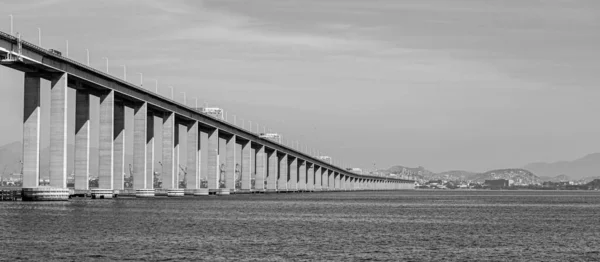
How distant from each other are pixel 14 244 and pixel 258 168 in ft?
488

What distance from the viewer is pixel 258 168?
193 m

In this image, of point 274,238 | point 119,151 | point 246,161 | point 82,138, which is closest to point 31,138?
point 82,138

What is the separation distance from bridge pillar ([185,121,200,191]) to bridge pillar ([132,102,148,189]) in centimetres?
2181

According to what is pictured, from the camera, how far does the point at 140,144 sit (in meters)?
116

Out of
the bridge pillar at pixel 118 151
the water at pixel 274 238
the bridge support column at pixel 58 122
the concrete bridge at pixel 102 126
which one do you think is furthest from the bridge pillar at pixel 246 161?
the water at pixel 274 238

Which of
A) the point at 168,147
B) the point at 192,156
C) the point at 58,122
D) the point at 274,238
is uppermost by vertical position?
the point at 58,122

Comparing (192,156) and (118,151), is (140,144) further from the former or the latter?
(192,156)

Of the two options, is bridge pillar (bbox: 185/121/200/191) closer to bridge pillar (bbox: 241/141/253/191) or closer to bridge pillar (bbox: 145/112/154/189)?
bridge pillar (bbox: 145/112/154/189)

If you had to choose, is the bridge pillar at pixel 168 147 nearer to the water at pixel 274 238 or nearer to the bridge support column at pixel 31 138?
the bridge support column at pixel 31 138

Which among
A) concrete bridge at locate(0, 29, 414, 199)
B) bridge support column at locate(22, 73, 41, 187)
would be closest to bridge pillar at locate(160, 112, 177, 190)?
concrete bridge at locate(0, 29, 414, 199)

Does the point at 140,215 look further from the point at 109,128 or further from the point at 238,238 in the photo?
the point at 109,128

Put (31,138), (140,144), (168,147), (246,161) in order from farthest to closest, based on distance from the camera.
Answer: (246,161) → (168,147) → (140,144) → (31,138)

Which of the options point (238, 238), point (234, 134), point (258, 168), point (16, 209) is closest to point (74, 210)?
point (16, 209)

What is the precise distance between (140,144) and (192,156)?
26682 mm
